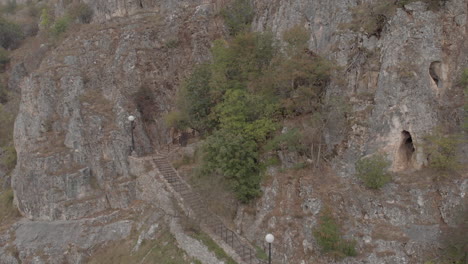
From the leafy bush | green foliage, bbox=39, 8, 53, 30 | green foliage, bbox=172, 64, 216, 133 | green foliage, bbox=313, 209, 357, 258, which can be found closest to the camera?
green foliage, bbox=313, 209, 357, 258

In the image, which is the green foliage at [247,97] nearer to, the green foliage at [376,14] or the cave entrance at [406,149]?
the green foliage at [376,14]

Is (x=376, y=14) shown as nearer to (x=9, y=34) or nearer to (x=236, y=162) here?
(x=236, y=162)

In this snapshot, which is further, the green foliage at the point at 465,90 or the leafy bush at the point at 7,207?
the leafy bush at the point at 7,207

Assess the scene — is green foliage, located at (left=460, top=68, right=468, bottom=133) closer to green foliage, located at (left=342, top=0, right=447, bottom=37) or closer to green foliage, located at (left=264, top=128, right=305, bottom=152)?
green foliage, located at (left=342, top=0, right=447, bottom=37)

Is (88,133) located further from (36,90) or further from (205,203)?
(205,203)

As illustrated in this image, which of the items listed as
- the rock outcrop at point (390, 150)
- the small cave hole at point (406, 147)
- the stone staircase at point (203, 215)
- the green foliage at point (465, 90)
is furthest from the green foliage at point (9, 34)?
the green foliage at point (465, 90)

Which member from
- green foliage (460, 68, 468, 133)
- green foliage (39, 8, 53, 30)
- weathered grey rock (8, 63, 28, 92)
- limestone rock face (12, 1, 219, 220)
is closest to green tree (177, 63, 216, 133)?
limestone rock face (12, 1, 219, 220)

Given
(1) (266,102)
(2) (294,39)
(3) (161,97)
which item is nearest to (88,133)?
(3) (161,97)
